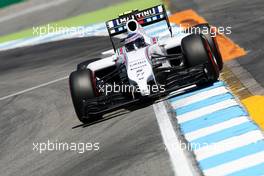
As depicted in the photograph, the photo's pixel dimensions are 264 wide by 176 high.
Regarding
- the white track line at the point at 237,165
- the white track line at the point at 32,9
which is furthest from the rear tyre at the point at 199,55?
the white track line at the point at 32,9

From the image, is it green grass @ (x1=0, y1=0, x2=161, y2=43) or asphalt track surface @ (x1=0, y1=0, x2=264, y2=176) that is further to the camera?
green grass @ (x1=0, y1=0, x2=161, y2=43)

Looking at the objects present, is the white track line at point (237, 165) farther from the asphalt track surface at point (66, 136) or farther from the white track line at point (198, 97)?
the white track line at point (198, 97)

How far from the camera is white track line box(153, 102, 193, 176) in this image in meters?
7.81

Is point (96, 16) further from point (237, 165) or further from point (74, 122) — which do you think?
point (237, 165)

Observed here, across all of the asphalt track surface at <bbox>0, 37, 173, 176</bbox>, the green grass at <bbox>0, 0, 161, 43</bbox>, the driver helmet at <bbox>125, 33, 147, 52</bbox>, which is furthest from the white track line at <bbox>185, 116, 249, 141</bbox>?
the green grass at <bbox>0, 0, 161, 43</bbox>

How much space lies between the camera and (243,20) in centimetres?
1631

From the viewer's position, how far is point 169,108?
10742mm

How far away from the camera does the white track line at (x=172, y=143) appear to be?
7.81m

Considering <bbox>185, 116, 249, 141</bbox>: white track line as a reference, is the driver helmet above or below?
above

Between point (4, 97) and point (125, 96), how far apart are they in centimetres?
634

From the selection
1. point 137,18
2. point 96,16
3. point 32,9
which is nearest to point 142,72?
point 137,18

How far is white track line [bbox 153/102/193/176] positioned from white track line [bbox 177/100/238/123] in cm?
24

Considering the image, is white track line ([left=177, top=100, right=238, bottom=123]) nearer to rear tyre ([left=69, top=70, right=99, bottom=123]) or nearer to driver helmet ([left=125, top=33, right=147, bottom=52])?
rear tyre ([left=69, top=70, right=99, bottom=123])

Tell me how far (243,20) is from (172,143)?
8.16m
